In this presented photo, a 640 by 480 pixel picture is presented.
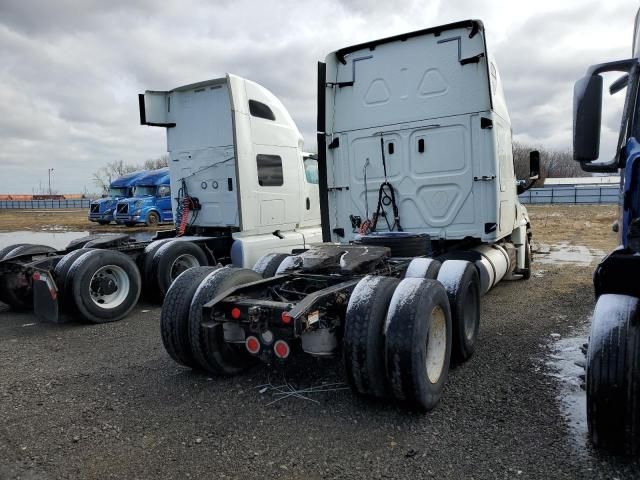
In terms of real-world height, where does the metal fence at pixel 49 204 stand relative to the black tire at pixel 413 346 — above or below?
above

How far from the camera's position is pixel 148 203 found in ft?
79.4

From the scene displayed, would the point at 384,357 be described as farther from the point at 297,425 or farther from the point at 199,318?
the point at 199,318

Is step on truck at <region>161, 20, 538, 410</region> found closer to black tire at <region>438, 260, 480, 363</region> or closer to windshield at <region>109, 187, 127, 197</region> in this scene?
black tire at <region>438, 260, 480, 363</region>

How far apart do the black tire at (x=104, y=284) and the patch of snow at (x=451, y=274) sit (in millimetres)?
4360

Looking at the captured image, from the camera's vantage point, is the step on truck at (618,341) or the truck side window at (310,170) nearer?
the step on truck at (618,341)

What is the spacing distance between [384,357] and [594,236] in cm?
1669

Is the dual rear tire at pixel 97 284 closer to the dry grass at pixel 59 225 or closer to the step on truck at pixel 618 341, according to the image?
the step on truck at pixel 618 341

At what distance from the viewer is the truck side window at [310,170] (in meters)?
10.2

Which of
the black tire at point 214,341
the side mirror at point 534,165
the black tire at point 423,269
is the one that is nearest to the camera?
the black tire at point 214,341

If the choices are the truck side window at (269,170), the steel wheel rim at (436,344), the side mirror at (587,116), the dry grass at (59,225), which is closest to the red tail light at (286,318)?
the steel wheel rim at (436,344)

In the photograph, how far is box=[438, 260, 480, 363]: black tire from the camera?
14.8 feet

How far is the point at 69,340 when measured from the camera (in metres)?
5.67

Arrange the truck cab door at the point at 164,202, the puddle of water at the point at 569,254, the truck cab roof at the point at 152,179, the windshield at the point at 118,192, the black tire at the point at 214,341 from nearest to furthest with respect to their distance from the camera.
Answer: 1. the black tire at the point at 214,341
2. the puddle of water at the point at 569,254
3. the truck cab door at the point at 164,202
4. the truck cab roof at the point at 152,179
5. the windshield at the point at 118,192

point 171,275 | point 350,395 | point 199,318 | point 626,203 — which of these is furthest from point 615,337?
point 171,275
